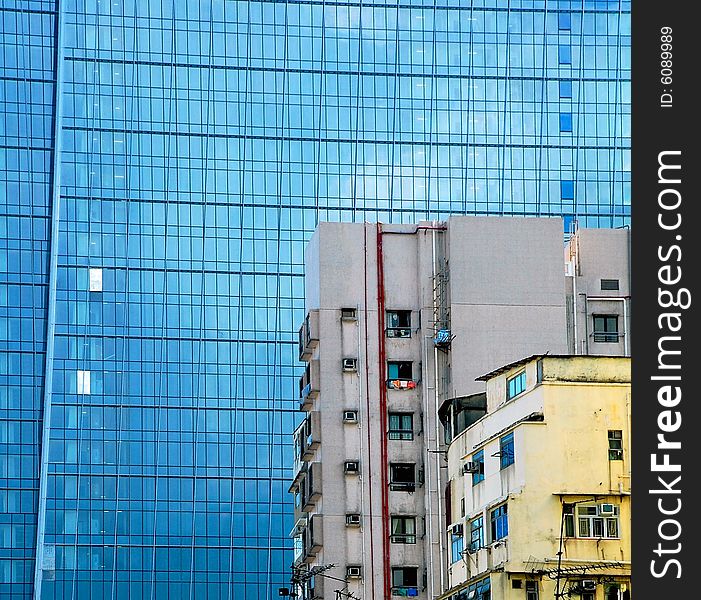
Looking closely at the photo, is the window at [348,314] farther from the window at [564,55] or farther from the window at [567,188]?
the window at [564,55]

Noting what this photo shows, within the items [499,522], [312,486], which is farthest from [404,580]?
[499,522]

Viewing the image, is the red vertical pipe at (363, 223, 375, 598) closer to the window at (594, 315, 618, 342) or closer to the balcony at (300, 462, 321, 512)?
the balcony at (300, 462, 321, 512)

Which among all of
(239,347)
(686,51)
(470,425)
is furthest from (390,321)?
(686,51)

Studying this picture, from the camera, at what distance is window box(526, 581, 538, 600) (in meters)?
66.1

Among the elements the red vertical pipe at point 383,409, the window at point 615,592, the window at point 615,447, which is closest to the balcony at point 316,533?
the red vertical pipe at point 383,409

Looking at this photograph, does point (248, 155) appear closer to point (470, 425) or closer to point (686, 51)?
point (470, 425)

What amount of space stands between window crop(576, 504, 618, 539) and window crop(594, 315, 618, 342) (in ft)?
121

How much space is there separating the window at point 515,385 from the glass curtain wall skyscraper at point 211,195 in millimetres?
95029

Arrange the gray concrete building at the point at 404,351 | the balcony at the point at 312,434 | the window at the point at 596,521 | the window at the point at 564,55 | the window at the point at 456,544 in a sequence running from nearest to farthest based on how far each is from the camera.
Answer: the window at the point at 596,521 → the window at the point at 456,544 → the gray concrete building at the point at 404,351 → the balcony at the point at 312,434 → the window at the point at 564,55

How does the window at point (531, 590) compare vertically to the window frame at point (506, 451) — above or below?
below

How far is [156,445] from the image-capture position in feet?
539

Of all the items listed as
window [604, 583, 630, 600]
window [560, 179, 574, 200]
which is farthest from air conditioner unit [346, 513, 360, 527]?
window [560, 179, 574, 200]

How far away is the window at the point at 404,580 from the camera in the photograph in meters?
97.1

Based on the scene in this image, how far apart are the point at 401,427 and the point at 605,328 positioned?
12093 mm
